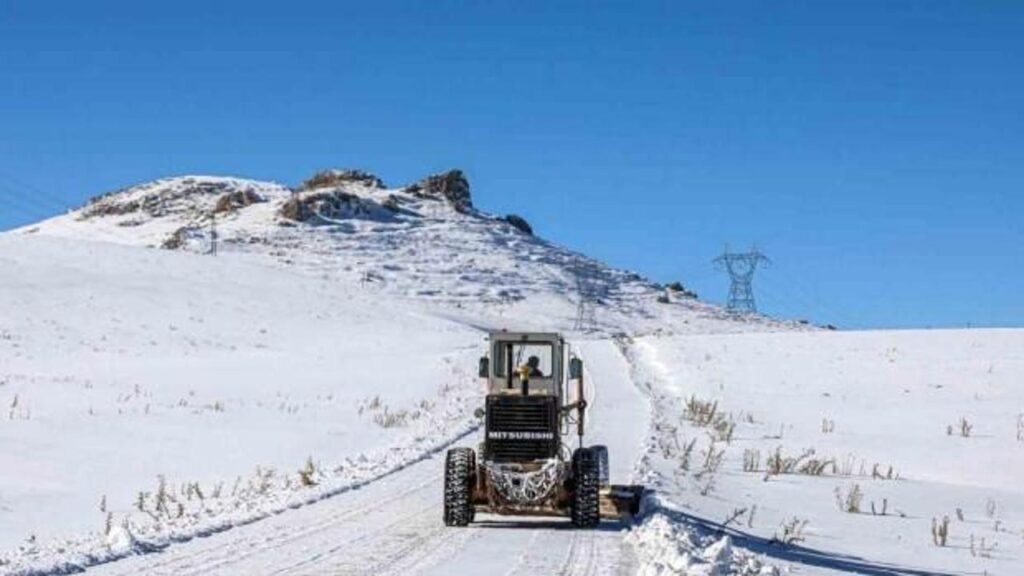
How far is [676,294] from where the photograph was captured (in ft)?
486

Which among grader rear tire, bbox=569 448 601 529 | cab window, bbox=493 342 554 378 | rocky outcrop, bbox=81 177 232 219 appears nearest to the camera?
grader rear tire, bbox=569 448 601 529

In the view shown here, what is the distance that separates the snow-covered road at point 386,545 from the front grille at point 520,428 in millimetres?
838

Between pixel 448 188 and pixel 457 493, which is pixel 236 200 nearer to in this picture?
pixel 448 188

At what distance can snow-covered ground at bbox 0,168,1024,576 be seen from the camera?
13.5m

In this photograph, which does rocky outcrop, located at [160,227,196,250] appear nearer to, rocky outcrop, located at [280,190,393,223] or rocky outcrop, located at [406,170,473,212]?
rocky outcrop, located at [280,190,393,223]

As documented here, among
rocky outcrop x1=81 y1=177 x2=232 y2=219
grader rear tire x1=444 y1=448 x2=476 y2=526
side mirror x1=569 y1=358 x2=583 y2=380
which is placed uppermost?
rocky outcrop x1=81 y1=177 x2=232 y2=219

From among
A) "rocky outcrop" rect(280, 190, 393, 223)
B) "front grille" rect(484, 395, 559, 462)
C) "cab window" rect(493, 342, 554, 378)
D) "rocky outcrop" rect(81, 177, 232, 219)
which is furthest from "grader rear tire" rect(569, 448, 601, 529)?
"rocky outcrop" rect(81, 177, 232, 219)

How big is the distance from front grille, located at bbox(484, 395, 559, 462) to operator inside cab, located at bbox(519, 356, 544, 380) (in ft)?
1.06

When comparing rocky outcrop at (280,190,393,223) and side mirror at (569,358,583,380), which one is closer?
side mirror at (569,358,583,380)

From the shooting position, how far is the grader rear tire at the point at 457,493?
15.1 meters

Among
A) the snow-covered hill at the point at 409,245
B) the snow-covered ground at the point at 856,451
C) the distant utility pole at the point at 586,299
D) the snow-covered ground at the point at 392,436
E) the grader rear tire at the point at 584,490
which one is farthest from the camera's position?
the snow-covered hill at the point at 409,245

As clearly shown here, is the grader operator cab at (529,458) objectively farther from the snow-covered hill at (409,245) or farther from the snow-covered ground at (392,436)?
the snow-covered hill at (409,245)

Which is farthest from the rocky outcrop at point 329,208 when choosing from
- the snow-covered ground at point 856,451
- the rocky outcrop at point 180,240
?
the snow-covered ground at point 856,451

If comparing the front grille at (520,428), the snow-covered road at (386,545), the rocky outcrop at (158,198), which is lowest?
the snow-covered road at (386,545)
